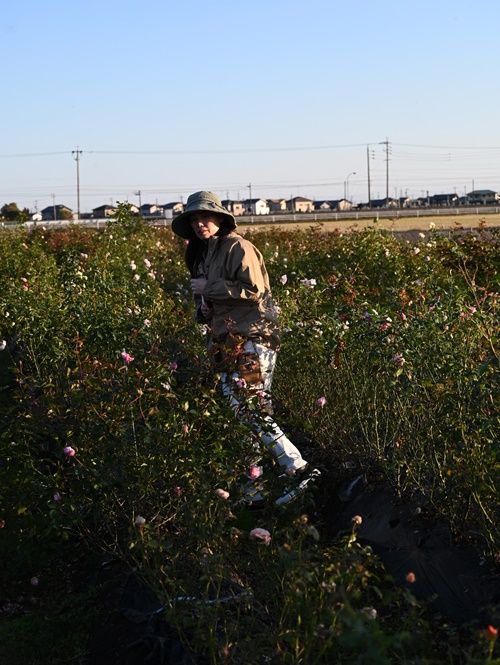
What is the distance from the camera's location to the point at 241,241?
17.8 ft

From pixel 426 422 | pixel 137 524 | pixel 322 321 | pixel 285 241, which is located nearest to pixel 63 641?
pixel 137 524

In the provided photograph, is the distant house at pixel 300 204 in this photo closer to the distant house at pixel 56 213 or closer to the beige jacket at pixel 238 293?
the distant house at pixel 56 213

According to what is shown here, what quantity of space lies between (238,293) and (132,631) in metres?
1.89

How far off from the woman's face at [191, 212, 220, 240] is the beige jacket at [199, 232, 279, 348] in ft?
0.23

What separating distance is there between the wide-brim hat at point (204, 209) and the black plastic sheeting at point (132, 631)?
1793mm

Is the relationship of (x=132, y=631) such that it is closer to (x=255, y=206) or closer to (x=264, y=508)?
(x=264, y=508)

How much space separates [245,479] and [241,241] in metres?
1.61

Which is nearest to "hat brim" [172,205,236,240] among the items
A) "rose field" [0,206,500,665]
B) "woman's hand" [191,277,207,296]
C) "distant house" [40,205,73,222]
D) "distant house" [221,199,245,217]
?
"woman's hand" [191,277,207,296]

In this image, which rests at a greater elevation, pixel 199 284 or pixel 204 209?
pixel 204 209

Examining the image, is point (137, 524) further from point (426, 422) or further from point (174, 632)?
point (426, 422)

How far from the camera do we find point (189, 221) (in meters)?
5.61

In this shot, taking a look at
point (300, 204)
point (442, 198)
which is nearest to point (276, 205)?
point (300, 204)

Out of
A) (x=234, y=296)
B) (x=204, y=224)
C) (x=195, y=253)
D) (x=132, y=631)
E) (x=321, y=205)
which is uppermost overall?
(x=321, y=205)

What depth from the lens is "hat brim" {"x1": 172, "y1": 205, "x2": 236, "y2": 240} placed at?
212 inches
